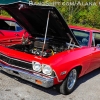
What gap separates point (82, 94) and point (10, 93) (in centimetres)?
157

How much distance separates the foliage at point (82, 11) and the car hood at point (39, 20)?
1112 cm

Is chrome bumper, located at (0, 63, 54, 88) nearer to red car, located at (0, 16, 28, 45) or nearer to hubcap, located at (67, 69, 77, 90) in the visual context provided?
hubcap, located at (67, 69, 77, 90)

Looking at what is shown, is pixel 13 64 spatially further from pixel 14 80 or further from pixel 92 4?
pixel 92 4

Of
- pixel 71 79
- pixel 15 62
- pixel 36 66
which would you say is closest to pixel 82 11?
pixel 71 79

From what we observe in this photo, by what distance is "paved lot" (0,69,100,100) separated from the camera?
445 cm

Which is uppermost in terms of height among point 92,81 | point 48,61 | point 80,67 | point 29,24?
point 29,24

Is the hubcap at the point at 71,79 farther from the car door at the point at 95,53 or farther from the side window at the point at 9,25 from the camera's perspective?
the side window at the point at 9,25

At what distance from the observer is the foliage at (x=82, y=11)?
651 inches

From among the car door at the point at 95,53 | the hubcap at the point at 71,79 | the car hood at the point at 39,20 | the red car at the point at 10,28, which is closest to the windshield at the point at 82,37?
the car door at the point at 95,53

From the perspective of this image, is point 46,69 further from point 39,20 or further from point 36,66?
point 39,20

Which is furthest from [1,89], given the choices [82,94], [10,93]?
[82,94]

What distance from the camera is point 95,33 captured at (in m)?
5.82

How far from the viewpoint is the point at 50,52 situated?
5.36 m

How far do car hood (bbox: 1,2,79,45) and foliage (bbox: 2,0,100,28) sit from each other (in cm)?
1112
